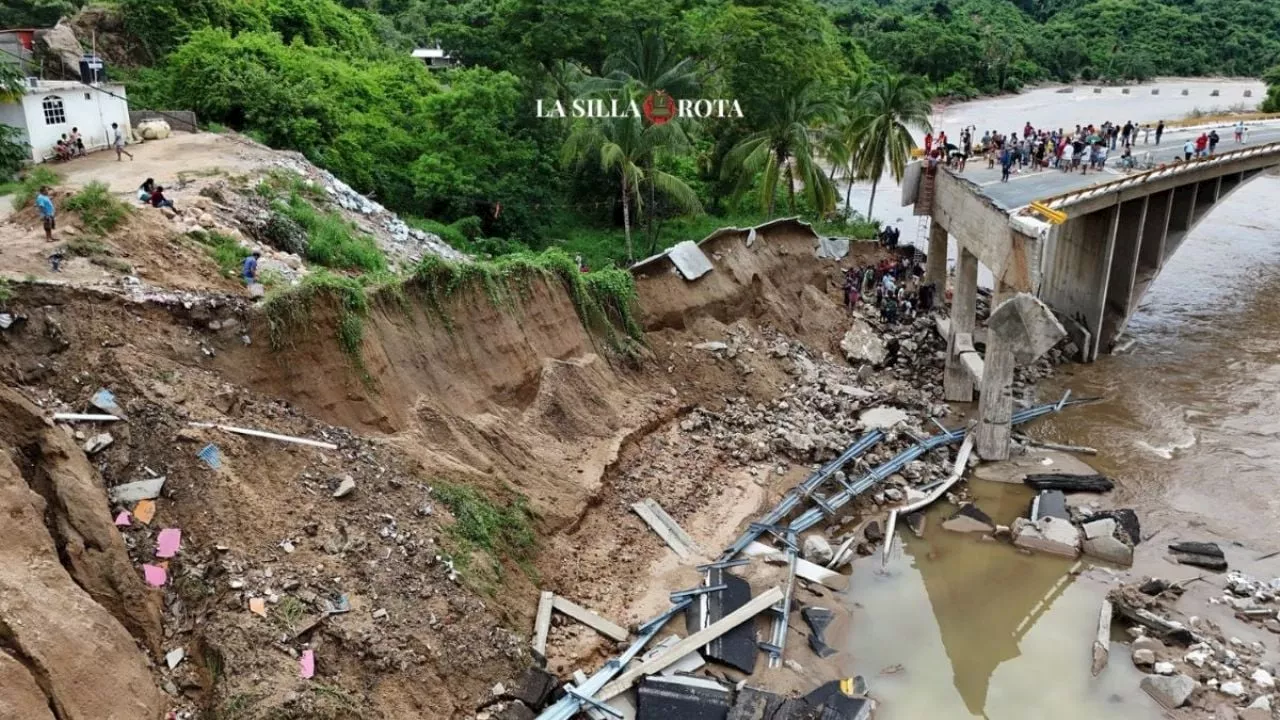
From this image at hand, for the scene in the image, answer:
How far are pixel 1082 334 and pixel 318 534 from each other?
30048 millimetres

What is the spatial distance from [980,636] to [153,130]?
28.7 m

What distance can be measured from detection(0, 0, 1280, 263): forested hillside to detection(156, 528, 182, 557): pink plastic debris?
16996 mm

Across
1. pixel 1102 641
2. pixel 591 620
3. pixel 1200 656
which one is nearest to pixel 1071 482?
pixel 1102 641

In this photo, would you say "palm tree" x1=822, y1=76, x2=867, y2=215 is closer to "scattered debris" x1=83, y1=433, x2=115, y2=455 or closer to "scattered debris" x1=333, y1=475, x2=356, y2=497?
"scattered debris" x1=333, y1=475, x2=356, y2=497

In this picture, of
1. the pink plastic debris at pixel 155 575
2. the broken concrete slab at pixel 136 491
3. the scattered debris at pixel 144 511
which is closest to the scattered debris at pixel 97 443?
the broken concrete slab at pixel 136 491

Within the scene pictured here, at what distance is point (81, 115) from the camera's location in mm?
28375

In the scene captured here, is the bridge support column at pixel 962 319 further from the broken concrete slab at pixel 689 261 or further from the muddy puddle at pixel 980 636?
the broken concrete slab at pixel 689 261

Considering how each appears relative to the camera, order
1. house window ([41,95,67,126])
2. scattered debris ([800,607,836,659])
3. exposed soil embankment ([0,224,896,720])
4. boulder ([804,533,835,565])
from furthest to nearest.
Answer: house window ([41,95,67,126]) → boulder ([804,533,835,565]) → scattered debris ([800,607,836,659]) → exposed soil embankment ([0,224,896,720])

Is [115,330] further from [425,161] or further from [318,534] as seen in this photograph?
[425,161]

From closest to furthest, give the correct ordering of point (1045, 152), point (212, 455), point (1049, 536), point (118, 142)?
point (212, 455), point (1049, 536), point (118, 142), point (1045, 152)

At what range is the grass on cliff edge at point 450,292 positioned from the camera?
1859 cm

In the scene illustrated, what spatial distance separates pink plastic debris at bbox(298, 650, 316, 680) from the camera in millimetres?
14148

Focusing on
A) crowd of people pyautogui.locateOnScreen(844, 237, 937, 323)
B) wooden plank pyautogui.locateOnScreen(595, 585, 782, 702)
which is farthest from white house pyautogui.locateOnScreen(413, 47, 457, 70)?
wooden plank pyautogui.locateOnScreen(595, 585, 782, 702)

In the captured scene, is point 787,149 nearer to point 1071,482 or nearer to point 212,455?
point 1071,482
